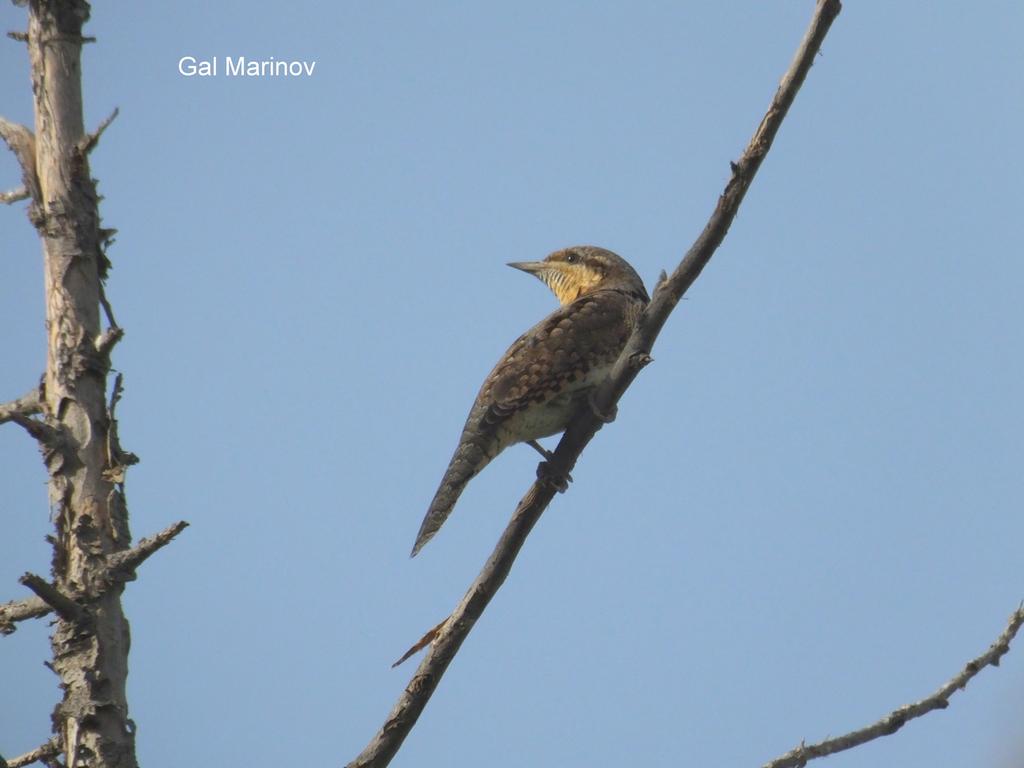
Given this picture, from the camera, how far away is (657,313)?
16.5ft

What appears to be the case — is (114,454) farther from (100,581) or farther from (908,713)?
(908,713)

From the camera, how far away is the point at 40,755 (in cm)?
448

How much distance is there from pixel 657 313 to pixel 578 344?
185 cm

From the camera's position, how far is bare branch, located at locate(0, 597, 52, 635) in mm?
4531

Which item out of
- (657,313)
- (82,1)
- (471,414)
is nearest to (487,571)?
(657,313)

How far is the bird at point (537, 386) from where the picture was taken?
255 inches

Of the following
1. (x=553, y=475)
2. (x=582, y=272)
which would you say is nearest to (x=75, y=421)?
(x=553, y=475)

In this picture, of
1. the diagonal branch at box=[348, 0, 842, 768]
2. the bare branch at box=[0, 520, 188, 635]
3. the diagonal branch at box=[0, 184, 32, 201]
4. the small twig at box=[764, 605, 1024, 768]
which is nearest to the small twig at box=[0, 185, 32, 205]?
the diagonal branch at box=[0, 184, 32, 201]

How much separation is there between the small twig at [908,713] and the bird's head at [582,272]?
4.18 m

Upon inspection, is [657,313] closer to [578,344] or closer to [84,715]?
[578,344]

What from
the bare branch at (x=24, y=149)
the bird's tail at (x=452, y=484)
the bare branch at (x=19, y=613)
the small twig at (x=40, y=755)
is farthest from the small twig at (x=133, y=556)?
the bird's tail at (x=452, y=484)

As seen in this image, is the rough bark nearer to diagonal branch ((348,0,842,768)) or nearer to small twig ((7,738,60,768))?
small twig ((7,738,60,768))

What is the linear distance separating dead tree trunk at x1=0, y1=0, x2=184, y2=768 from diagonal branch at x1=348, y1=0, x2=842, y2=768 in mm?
950

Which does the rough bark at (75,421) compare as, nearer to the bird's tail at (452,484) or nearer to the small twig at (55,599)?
the small twig at (55,599)
